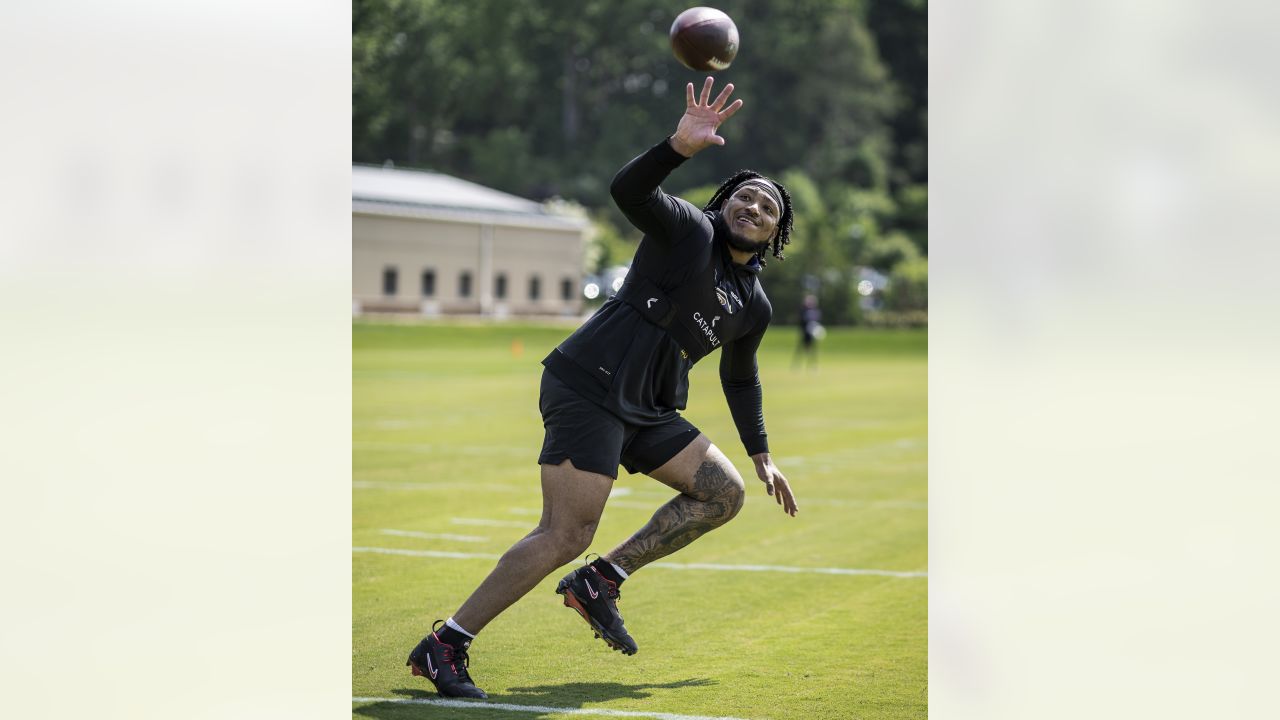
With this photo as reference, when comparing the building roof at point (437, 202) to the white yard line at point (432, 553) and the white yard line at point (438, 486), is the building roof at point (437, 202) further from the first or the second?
the white yard line at point (432, 553)

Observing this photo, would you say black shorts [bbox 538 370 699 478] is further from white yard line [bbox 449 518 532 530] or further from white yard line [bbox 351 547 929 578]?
white yard line [bbox 449 518 532 530]

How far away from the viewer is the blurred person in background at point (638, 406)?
5.96 m

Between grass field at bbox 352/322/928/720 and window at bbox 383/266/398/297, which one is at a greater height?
window at bbox 383/266/398/297

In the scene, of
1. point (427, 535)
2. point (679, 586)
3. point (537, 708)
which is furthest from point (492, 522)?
point (537, 708)

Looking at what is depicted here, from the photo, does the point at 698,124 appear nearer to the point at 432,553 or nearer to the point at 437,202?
the point at 432,553

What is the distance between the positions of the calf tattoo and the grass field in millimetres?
478

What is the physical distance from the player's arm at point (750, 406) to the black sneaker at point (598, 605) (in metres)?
0.87

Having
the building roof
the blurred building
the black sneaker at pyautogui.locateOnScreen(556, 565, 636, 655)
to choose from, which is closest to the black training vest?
the black sneaker at pyautogui.locateOnScreen(556, 565, 636, 655)

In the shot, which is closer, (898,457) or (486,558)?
(486,558)

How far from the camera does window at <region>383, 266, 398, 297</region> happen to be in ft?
197
